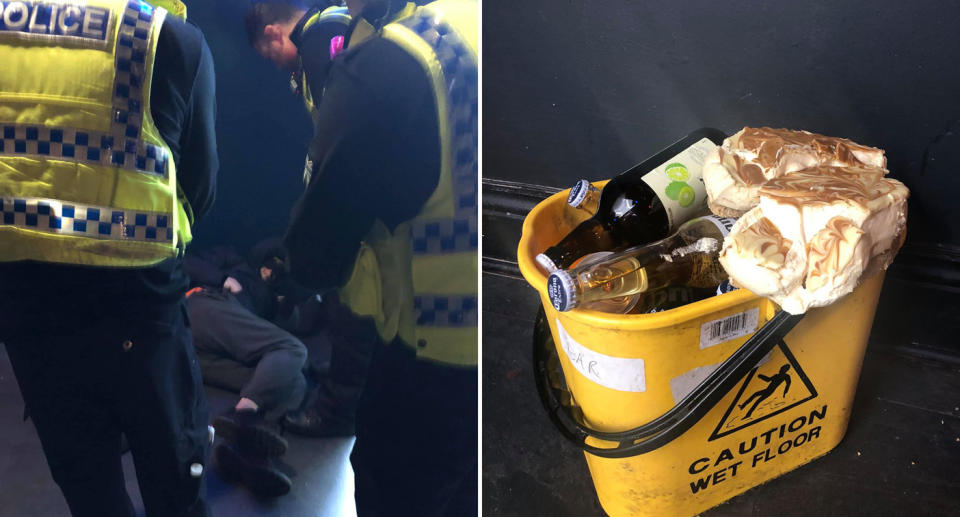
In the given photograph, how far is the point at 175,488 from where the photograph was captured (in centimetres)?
94

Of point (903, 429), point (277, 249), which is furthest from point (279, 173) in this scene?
point (903, 429)

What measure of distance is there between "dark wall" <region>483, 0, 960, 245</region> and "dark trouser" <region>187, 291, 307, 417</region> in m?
0.84

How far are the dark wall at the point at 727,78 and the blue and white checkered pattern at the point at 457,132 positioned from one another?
0.59 meters

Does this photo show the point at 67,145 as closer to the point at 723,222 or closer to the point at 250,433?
the point at 250,433

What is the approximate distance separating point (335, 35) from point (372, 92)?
78 mm

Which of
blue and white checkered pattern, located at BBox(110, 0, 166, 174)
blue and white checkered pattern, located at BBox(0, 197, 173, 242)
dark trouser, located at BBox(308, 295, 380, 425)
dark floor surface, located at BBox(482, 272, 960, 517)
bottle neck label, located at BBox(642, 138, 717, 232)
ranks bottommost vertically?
dark floor surface, located at BBox(482, 272, 960, 517)

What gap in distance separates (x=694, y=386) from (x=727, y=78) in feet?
2.10

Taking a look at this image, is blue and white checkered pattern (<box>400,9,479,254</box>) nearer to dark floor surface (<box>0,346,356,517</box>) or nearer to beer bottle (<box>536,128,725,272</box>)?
beer bottle (<box>536,128,725,272</box>)

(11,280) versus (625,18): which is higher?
(625,18)

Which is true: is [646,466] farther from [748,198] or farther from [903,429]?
[903,429]

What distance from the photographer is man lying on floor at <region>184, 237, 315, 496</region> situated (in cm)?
90

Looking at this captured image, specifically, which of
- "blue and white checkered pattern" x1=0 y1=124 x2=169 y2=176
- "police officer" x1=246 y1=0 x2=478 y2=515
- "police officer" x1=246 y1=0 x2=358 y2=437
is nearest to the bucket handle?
"police officer" x1=246 y1=0 x2=478 y2=515

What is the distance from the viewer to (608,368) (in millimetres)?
1006

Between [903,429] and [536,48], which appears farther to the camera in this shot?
[536,48]
